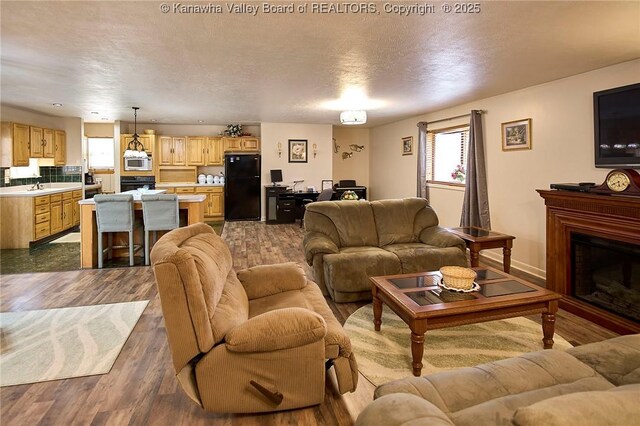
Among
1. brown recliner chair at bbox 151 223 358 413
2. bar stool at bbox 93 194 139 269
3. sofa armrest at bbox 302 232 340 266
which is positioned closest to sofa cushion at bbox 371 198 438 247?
sofa armrest at bbox 302 232 340 266

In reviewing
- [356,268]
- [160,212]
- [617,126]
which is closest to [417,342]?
[356,268]

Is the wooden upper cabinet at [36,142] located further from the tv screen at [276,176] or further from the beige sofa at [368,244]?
the beige sofa at [368,244]

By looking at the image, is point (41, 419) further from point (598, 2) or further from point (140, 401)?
point (598, 2)

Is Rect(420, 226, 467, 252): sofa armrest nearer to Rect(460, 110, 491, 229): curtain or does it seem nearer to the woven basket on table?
the woven basket on table

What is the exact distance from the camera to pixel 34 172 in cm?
760

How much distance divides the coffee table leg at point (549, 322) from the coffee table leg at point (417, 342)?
38.8 inches

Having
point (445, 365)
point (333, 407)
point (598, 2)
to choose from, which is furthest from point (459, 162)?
point (333, 407)

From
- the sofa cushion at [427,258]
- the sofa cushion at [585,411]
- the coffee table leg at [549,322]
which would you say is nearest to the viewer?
the sofa cushion at [585,411]

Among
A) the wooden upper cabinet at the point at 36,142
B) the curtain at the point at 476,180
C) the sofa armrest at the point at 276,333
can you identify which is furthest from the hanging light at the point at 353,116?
the wooden upper cabinet at the point at 36,142

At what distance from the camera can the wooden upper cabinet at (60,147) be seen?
788cm

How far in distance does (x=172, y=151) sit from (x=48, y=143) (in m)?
2.43

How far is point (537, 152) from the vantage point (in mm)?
4684

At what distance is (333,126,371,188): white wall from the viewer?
1003 cm

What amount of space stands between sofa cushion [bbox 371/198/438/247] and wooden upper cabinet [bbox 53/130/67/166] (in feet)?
23.3
